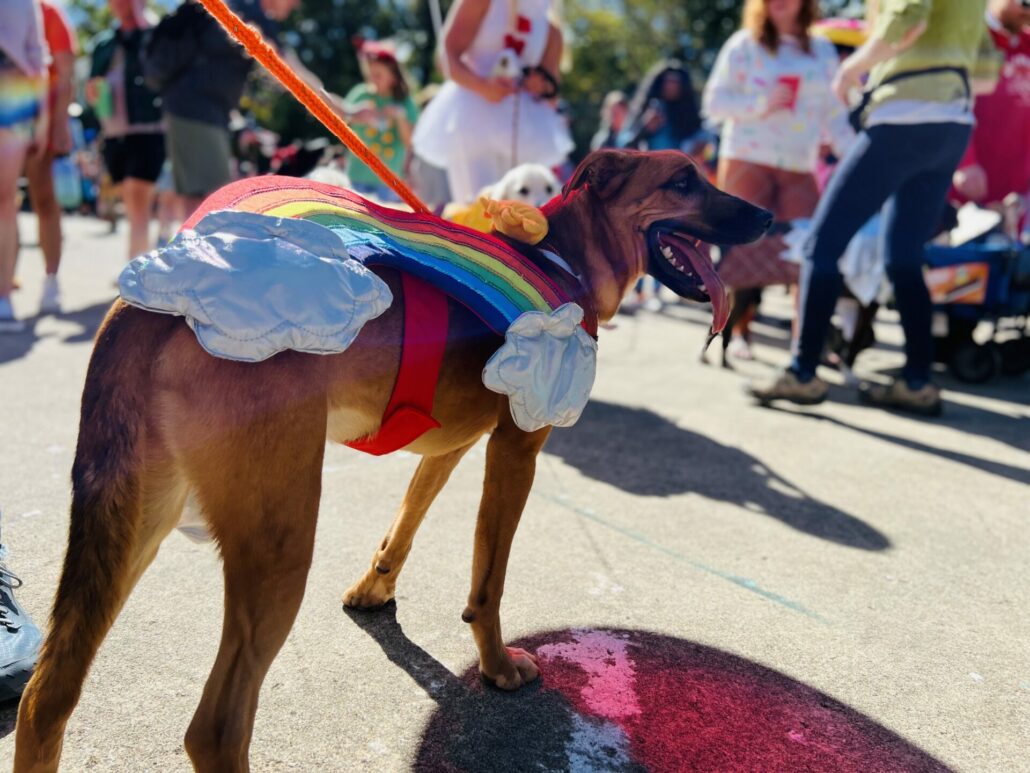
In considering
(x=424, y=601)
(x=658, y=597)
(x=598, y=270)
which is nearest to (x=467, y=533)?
(x=424, y=601)

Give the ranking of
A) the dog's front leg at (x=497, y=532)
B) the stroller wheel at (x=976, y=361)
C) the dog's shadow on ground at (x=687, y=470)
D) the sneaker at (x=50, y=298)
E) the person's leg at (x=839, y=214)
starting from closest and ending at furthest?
the dog's front leg at (x=497, y=532) → the dog's shadow on ground at (x=687, y=470) → the person's leg at (x=839, y=214) → the stroller wheel at (x=976, y=361) → the sneaker at (x=50, y=298)

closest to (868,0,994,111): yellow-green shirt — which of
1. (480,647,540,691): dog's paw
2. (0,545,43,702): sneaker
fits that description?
(480,647,540,691): dog's paw

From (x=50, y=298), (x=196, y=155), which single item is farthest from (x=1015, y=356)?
(x=50, y=298)

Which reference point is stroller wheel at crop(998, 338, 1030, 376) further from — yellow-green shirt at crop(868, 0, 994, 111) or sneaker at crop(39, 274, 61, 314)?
sneaker at crop(39, 274, 61, 314)

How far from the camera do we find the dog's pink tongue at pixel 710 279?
2148 mm

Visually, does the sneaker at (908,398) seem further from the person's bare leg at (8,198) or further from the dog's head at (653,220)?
the person's bare leg at (8,198)

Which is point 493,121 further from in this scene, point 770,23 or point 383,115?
point 383,115

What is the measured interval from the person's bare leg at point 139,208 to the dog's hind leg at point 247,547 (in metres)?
5.72

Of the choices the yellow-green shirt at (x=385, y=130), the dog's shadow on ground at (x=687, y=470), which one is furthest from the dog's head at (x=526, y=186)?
the yellow-green shirt at (x=385, y=130)

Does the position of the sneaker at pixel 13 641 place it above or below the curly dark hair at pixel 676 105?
below

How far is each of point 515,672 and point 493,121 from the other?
136 inches

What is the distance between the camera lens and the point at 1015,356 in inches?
238

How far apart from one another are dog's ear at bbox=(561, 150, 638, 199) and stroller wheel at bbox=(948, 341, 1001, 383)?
4703 mm

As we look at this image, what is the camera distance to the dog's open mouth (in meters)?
2.15
